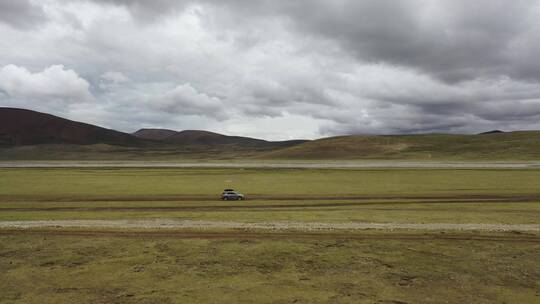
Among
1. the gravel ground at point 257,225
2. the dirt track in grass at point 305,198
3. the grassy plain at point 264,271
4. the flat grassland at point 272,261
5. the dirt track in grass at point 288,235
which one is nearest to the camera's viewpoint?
the grassy plain at point 264,271

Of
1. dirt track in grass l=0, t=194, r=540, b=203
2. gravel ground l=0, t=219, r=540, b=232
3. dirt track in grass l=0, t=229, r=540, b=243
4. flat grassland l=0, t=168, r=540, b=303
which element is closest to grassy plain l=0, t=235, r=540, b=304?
flat grassland l=0, t=168, r=540, b=303

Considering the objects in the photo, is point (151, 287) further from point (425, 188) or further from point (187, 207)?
point (425, 188)

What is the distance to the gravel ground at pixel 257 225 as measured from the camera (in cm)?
2645

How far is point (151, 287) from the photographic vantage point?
52.9 feet

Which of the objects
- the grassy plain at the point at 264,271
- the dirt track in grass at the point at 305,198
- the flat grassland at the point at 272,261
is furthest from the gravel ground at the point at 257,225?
the dirt track in grass at the point at 305,198

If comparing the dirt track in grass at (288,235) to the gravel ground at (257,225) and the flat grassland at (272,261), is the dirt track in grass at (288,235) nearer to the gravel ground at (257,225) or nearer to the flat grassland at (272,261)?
the flat grassland at (272,261)

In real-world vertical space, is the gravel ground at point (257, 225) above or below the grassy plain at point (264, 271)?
above

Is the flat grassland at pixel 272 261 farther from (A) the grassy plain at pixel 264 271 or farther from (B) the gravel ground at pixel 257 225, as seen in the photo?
(B) the gravel ground at pixel 257 225

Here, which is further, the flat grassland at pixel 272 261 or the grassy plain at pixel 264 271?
the flat grassland at pixel 272 261

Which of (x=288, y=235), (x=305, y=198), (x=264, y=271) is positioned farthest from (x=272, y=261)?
(x=305, y=198)

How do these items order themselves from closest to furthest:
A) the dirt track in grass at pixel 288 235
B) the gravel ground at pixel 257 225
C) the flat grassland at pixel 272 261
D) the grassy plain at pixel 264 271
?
the grassy plain at pixel 264 271 < the flat grassland at pixel 272 261 < the dirt track in grass at pixel 288 235 < the gravel ground at pixel 257 225

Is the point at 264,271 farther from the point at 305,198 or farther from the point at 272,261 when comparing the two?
the point at 305,198

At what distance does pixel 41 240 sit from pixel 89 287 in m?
9.59

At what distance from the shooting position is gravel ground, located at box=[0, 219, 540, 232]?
26.5 meters
